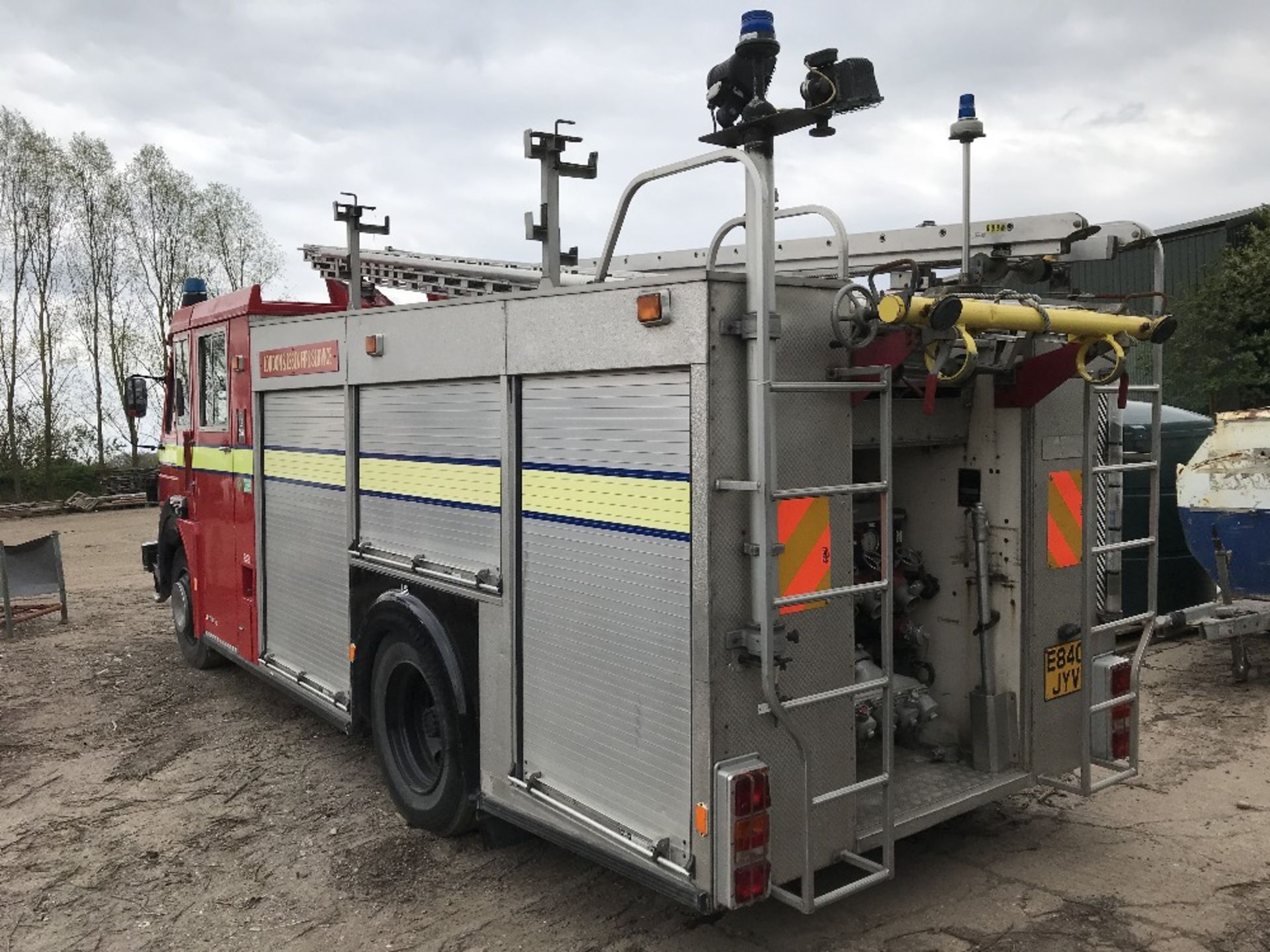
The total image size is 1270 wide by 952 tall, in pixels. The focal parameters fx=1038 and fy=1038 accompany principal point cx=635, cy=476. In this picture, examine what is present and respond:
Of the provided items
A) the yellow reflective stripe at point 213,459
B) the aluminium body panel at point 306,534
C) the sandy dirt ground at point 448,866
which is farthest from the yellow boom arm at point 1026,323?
the yellow reflective stripe at point 213,459

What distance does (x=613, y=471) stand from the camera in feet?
11.8

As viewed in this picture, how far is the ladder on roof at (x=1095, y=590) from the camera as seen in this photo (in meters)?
4.22

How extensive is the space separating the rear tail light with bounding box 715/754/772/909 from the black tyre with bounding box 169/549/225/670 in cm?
555

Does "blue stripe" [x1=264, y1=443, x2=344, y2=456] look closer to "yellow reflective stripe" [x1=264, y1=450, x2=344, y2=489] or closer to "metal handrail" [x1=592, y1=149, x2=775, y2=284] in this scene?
"yellow reflective stripe" [x1=264, y1=450, x2=344, y2=489]

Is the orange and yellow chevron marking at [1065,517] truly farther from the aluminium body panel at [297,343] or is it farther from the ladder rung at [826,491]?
the aluminium body panel at [297,343]

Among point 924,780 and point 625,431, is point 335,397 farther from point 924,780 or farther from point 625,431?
point 924,780

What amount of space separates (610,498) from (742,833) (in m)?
1.18

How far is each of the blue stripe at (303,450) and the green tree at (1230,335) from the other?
16885 millimetres

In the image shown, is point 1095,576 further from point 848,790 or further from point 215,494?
point 215,494

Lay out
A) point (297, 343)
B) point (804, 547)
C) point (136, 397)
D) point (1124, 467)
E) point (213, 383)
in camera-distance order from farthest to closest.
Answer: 1. point (136, 397)
2. point (213, 383)
3. point (297, 343)
4. point (1124, 467)
5. point (804, 547)

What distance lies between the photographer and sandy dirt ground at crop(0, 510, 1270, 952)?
3.91m

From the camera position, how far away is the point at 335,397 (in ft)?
17.6

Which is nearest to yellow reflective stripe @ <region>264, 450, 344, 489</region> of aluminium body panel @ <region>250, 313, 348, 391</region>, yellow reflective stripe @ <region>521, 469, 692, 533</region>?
aluminium body panel @ <region>250, 313, 348, 391</region>

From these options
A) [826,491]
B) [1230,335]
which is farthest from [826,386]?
[1230,335]
